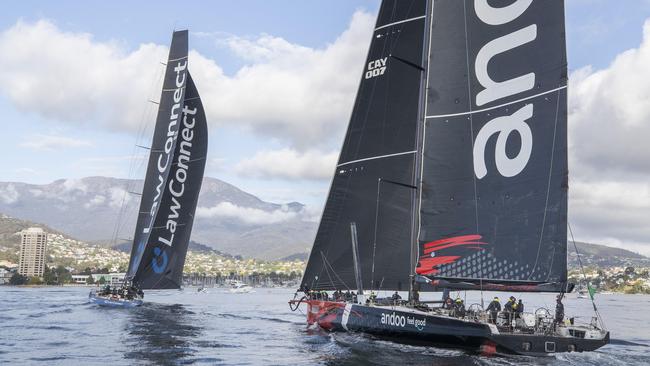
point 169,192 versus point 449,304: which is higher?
point 169,192

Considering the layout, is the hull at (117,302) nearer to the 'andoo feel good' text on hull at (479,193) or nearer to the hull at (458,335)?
the 'andoo feel good' text on hull at (479,193)

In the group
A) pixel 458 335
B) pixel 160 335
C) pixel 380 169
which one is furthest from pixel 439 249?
pixel 160 335

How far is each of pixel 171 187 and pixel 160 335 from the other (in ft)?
67.7

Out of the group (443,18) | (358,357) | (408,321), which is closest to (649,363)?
(408,321)

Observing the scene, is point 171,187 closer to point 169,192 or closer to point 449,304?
point 169,192

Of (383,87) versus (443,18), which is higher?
(443,18)

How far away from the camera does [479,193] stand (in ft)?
85.5

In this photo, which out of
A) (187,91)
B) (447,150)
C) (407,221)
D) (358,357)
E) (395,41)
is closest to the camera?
(358,357)

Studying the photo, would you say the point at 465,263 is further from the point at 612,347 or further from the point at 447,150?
the point at 612,347

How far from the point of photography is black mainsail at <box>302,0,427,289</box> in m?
29.2

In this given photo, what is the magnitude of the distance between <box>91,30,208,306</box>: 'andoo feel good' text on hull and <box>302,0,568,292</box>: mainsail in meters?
25.8

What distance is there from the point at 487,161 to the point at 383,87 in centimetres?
668

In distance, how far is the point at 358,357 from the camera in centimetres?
2475

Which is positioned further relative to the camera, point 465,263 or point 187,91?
point 187,91
